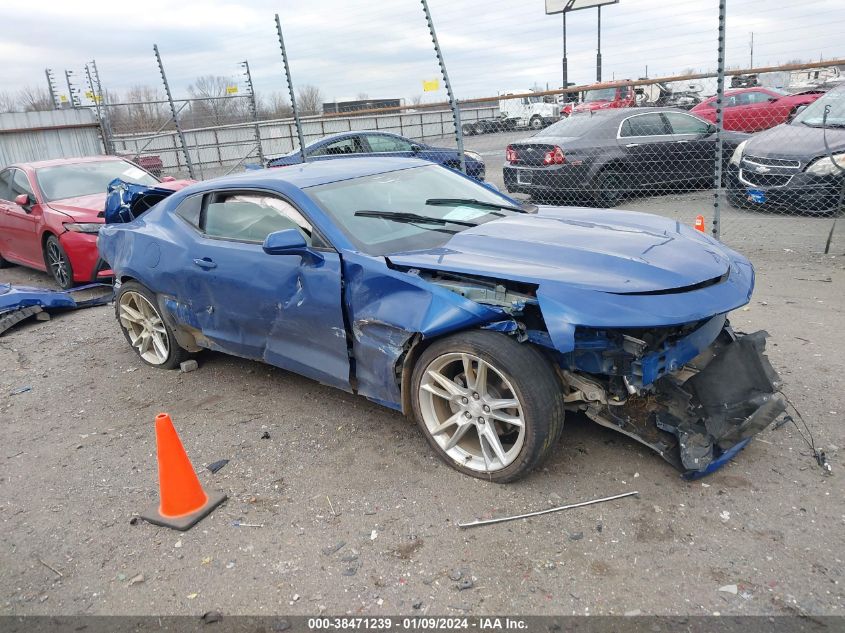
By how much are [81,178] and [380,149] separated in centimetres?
579

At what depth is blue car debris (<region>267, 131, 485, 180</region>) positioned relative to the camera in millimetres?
11977

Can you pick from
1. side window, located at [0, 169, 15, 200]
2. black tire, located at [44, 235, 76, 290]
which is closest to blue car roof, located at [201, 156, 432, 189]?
black tire, located at [44, 235, 76, 290]

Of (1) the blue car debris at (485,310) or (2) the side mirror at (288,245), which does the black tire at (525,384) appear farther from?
(2) the side mirror at (288,245)

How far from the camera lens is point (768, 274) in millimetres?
6387

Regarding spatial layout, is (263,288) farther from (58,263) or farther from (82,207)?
(58,263)

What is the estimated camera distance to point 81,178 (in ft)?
26.6

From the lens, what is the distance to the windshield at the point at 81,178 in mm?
7871

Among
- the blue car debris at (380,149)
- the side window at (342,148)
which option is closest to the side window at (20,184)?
the blue car debris at (380,149)

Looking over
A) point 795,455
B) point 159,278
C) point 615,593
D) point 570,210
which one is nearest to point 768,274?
point 570,210

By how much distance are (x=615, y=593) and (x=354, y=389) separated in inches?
70.1

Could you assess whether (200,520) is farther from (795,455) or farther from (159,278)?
(795,455)

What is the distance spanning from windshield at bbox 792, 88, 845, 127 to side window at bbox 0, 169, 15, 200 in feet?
35.1

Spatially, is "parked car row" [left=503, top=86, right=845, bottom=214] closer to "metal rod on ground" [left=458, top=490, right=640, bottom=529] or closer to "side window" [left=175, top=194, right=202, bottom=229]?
"side window" [left=175, top=194, right=202, bottom=229]

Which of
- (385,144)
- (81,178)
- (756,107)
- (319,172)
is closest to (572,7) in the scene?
(756,107)
